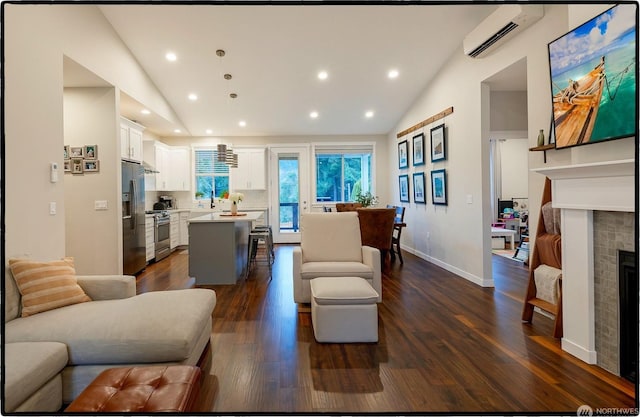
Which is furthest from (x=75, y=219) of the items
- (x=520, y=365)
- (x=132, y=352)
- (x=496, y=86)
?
(x=496, y=86)

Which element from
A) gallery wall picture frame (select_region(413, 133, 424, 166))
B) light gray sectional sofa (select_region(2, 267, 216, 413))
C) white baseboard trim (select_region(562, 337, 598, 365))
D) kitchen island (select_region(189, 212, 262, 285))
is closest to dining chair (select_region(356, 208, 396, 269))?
gallery wall picture frame (select_region(413, 133, 424, 166))

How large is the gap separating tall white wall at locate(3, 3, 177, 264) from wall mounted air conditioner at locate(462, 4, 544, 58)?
4170 millimetres

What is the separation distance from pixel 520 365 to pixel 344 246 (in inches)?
75.3

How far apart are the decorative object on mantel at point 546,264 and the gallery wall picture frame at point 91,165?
505cm

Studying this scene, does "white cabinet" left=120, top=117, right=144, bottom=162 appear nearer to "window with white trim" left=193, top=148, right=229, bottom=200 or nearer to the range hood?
the range hood

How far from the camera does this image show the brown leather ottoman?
138 cm

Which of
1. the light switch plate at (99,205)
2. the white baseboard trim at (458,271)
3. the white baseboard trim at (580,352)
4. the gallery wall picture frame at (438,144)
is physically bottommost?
the white baseboard trim at (580,352)

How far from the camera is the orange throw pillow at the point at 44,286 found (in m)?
2.14

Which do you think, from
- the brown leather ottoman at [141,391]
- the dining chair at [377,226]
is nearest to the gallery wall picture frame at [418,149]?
the dining chair at [377,226]

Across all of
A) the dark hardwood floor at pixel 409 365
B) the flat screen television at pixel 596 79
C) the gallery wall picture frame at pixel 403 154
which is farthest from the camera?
the gallery wall picture frame at pixel 403 154

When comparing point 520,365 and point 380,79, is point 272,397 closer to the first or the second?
point 520,365

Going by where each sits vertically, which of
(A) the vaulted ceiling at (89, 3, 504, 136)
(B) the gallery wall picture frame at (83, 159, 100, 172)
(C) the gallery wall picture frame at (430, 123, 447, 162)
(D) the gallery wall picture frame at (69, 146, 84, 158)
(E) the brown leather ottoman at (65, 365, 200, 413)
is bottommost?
(E) the brown leather ottoman at (65, 365, 200, 413)

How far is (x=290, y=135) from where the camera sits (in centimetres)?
816

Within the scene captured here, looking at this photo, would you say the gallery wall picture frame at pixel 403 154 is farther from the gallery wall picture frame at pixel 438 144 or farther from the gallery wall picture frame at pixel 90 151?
the gallery wall picture frame at pixel 90 151
